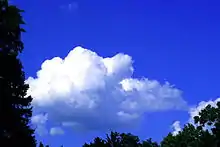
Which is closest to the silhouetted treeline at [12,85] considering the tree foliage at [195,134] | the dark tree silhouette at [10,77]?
the dark tree silhouette at [10,77]

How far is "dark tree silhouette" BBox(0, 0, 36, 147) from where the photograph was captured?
2827cm

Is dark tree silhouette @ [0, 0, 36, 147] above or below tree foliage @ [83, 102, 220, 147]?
below

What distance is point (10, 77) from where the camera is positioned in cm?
2953

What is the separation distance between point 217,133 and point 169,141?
18.4m

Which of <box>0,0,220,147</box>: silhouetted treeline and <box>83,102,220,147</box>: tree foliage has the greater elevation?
<box>83,102,220,147</box>: tree foliage

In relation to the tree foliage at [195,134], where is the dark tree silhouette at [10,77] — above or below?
below

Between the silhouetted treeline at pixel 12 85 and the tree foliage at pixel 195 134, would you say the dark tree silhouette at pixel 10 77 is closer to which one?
the silhouetted treeline at pixel 12 85

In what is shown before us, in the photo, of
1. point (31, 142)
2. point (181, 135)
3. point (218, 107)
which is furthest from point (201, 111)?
point (31, 142)

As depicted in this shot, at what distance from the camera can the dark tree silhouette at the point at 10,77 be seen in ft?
92.7

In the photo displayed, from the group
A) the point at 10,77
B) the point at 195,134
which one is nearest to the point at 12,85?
the point at 10,77

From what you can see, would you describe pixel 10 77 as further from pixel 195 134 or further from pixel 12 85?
pixel 195 134

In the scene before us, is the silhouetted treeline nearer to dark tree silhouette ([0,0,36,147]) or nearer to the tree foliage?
dark tree silhouette ([0,0,36,147])

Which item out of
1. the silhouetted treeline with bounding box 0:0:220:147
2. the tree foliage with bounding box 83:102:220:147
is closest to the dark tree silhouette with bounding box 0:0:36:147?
the silhouetted treeline with bounding box 0:0:220:147

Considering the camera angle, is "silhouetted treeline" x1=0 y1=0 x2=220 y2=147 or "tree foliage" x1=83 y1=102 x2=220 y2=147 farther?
"tree foliage" x1=83 y1=102 x2=220 y2=147
